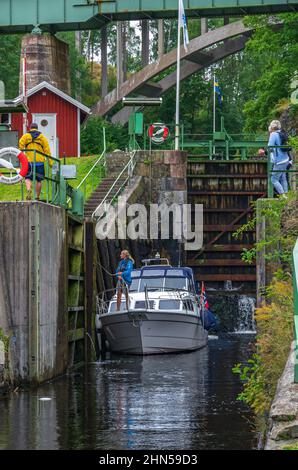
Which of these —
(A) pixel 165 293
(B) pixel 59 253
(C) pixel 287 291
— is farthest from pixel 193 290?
(C) pixel 287 291

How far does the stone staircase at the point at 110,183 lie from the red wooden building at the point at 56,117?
8315 mm

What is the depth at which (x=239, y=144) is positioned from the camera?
1692 inches

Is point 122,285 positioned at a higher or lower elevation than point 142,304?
higher

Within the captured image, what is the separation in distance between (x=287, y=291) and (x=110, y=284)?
1574 cm

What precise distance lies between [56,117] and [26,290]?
29.6 metres

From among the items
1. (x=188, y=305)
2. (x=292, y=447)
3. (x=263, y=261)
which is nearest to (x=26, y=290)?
(x=263, y=261)

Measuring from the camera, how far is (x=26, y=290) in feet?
62.4

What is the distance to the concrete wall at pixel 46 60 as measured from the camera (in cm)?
4584

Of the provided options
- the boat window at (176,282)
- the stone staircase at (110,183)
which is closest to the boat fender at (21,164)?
the boat window at (176,282)

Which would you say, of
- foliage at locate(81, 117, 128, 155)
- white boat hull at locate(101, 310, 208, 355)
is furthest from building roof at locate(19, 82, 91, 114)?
white boat hull at locate(101, 310, 208, 355)

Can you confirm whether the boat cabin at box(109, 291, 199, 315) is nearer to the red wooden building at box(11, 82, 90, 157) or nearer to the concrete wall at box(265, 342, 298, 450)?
the concrete wall at box(265, 342, 298, 450)

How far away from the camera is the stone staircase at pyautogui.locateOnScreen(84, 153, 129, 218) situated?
112 ft

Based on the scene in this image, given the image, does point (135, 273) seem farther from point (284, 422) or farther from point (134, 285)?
point (284, 422)
